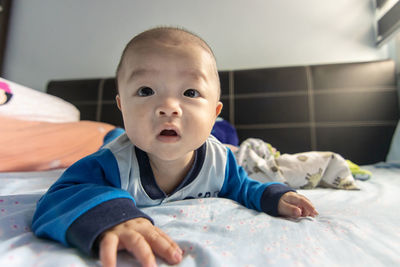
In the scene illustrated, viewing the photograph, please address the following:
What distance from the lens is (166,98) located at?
0.54m

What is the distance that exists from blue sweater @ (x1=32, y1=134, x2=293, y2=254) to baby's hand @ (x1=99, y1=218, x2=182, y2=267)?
0.02 meters

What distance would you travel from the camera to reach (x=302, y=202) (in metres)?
0.62

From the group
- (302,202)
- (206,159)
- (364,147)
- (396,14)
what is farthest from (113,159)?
(396,14)

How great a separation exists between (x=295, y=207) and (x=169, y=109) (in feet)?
1.20

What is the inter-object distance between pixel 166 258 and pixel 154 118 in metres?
0.27

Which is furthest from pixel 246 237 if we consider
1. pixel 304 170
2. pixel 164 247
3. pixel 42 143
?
pixel 42 143

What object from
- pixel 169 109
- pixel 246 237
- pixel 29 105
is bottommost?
pixel 246 237

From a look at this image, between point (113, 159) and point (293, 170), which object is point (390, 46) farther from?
point (113, 159)

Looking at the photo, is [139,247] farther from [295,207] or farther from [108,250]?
[295,207]

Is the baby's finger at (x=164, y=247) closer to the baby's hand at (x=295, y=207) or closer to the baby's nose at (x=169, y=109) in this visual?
the baby's nose at (x=169, y=109)

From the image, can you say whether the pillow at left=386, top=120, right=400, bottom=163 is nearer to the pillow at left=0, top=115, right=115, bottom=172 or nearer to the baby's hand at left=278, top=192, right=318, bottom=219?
the baby's hand at left=278, top=192, right=318, bottom=219

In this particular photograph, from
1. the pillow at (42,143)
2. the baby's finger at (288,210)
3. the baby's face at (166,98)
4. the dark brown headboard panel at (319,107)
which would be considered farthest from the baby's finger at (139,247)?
the dark brown headboard panel at (319,107)

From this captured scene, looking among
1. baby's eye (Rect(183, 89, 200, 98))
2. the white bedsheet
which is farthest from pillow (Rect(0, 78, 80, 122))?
baby's eye (Rect(183, 89, 200, 98))

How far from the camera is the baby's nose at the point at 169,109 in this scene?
0.52 m
